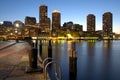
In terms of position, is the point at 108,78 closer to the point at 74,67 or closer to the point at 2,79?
the point at 74,67

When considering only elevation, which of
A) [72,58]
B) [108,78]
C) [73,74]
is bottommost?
[108,78]

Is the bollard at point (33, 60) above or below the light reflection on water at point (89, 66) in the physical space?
above

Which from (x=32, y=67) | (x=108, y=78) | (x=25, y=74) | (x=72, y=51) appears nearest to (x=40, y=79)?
(x=25, y=74)

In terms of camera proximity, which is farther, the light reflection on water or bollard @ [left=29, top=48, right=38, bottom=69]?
the light reflection on water

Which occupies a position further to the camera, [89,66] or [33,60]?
[89,66]

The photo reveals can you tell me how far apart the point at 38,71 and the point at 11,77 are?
211 centimetres

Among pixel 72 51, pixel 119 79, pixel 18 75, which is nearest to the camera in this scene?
pixel 18 75

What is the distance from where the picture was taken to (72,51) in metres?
20.8

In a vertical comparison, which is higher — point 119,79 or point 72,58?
point 72,58

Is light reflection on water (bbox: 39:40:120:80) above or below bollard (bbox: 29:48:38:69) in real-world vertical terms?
below

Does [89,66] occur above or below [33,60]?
below

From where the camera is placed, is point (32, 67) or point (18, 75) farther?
point (32, 67)

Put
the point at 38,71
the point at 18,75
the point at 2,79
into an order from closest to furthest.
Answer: the point at 2,79
the point at 18,75
the point at 38,71

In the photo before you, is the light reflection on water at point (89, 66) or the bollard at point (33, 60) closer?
the bollard at point (33, 60)
